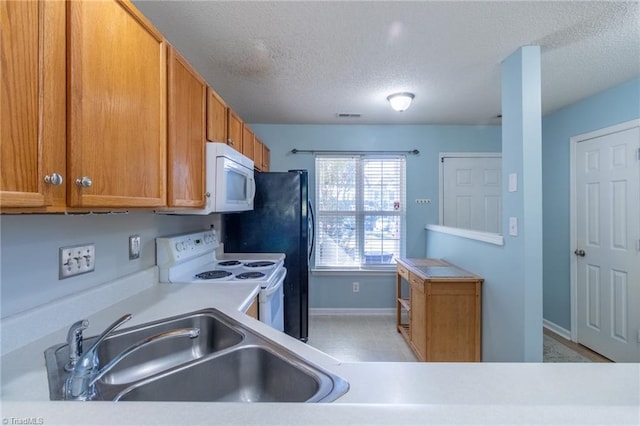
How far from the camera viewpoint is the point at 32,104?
685 millimetres

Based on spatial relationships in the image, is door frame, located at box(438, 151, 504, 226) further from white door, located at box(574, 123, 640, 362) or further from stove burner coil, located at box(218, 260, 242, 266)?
stove burner coil, located at box(218, 260, 242, 266)

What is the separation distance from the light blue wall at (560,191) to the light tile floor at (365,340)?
43 centimetres

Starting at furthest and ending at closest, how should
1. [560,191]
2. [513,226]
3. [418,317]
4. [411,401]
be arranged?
1. [560,191]
2. [418,317]
3. [513,226]
4. [411,401]

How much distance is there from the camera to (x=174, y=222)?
2020 mm

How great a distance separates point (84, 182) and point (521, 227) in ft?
7.58

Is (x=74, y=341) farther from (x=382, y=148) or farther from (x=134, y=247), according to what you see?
(x=382, y=148)

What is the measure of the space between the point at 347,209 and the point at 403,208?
0.72m

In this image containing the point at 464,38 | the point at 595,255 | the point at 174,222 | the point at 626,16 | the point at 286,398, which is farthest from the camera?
the point at 595,255

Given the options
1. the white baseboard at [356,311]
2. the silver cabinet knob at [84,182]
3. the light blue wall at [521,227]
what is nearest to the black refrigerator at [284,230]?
the white baseboard at [356,311]

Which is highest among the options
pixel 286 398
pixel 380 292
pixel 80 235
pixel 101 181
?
pixel 101 181

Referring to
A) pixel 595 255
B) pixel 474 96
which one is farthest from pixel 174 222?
pixel 595 255

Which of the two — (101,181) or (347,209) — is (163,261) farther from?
(347,209)

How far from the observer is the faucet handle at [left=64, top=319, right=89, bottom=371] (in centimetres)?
74

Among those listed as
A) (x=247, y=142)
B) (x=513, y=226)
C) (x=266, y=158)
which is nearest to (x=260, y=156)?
(x=266, y=158)
